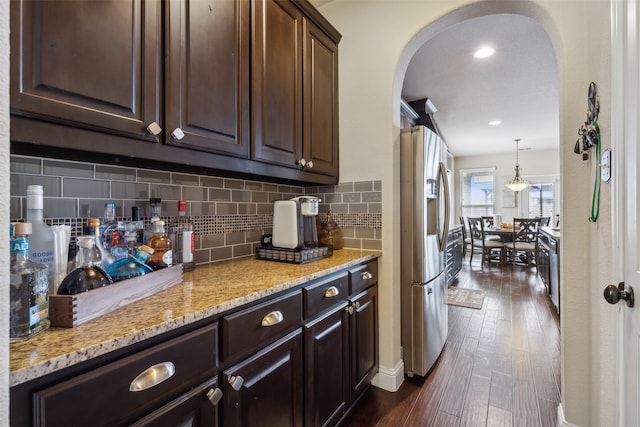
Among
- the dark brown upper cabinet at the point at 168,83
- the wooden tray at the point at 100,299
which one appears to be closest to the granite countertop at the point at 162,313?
the wooden tray at the point at 100,299

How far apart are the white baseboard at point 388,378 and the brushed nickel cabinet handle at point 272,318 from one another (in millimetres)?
1206

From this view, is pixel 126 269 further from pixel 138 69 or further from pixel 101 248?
pixel 138 69

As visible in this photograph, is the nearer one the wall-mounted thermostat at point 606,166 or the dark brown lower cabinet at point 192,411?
the dark brown lower cabinet at point 192,411

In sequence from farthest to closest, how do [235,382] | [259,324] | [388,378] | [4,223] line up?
[388,378] < [259,324] < [235,382] < [4,223]

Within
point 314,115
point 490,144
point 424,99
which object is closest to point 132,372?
point 314,115

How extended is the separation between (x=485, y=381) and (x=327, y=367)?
135cm

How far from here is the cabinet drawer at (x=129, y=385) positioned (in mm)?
560

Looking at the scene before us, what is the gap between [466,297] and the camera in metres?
3.83

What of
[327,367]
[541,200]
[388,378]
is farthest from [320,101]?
[541,200]

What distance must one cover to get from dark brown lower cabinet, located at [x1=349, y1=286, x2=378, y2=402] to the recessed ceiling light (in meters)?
2.45

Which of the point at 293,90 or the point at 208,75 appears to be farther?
the point at 293,90

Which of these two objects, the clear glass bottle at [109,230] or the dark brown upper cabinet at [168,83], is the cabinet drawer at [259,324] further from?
the dark brown upper cabinet at [168,83]

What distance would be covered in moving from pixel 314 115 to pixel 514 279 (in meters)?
4.72

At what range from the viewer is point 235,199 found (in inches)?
68.0
